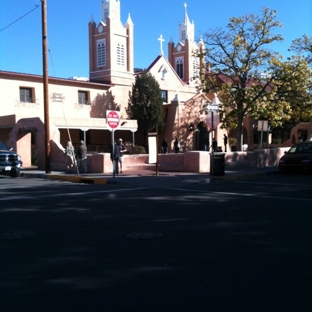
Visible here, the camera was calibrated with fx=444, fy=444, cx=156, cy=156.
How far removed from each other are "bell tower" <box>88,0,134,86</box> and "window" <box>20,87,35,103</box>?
23.2 feet

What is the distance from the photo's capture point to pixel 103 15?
39.7 metres

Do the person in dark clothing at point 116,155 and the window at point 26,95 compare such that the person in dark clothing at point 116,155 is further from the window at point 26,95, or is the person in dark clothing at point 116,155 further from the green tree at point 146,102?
the green tree at point 146,102

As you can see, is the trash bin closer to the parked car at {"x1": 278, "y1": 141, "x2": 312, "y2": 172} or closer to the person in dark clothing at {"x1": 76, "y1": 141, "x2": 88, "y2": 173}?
the parked car at {"x1": 278, "y1": 141, "x2": 312, "y2": 172}

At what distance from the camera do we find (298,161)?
21.0 m

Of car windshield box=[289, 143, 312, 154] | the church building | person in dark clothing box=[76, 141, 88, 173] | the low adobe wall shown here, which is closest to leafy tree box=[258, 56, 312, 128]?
the low adobe wall

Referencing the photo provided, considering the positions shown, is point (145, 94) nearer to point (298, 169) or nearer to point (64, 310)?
point (298, 169)

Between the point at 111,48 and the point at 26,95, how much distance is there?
8.97 metres

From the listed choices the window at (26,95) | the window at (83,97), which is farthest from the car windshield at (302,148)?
the window at (26,95)

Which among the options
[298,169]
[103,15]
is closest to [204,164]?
[298,169]

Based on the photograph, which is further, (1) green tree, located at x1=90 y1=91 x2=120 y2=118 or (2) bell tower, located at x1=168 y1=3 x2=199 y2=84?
(2) bell tower, located at x1=168 y1=3 x2=199 y2=84

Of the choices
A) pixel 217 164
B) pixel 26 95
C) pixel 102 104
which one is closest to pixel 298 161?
pixel 217 164

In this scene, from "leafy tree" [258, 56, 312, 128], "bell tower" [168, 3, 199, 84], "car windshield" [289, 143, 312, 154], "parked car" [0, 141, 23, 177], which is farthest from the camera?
"bell tower" [168, 3, 199, 84]

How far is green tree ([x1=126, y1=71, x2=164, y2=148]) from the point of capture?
3669 centimetres

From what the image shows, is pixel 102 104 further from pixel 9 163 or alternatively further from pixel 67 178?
pixel 67 178
